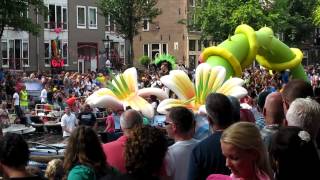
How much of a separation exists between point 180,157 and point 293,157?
139cm

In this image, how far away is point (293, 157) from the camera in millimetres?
4160

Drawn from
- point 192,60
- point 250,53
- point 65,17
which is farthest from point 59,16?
point 250,53

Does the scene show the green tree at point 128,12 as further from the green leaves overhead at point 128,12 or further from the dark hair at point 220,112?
the dark hair at point 220,112

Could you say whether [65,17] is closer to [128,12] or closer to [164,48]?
[128,12]

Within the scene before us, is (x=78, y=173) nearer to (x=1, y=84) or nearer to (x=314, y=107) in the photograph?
(x=314, y=107)

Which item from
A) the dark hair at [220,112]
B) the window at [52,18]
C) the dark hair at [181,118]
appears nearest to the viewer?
the dark hair at [220,112]

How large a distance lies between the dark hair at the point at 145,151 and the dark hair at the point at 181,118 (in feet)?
3.81

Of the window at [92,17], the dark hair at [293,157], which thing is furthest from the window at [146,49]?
the dark hair at [293,157]

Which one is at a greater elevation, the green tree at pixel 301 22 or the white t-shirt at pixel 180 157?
the green tree at pixel 301 22

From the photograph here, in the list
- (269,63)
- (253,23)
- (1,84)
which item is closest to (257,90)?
(269,63)

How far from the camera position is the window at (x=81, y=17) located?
5025 centimetres

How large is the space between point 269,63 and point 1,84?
18.6m

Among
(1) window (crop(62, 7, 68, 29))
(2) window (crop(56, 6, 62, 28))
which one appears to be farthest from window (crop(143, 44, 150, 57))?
(2) window (crop(56, 6, 62, 28))

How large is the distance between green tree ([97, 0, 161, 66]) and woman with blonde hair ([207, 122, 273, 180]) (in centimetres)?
4149
